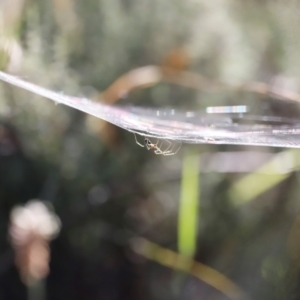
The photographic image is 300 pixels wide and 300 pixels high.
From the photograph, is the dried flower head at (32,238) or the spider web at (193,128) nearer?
the spider web at (193,128)

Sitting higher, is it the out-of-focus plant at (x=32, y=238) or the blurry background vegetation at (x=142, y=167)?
A: the blurry background vegetation at (x=142, y=167)

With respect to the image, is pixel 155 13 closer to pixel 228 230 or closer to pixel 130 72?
pixel 130 72

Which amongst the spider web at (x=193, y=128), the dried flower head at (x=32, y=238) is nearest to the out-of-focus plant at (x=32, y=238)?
the dried flower head at (x=32, y=238)

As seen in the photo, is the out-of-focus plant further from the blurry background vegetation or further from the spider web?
the spider web

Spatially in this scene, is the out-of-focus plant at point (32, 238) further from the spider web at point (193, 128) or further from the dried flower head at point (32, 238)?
the spider web at point (193, 128)

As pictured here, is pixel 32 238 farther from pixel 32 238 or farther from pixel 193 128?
pixel 193 128

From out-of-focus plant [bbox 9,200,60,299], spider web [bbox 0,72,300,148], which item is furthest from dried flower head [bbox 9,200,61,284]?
spider web [bbox 0,72,300,148]

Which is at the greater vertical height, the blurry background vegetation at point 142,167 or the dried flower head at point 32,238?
the blurry background vegetation at point 142,167

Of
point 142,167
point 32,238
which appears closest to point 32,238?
point 32,238
